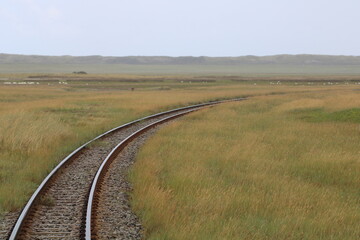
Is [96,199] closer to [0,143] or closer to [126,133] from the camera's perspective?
[0,143]

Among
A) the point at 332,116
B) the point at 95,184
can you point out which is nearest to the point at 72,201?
the point at 95,184

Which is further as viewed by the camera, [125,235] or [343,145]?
[343,145]

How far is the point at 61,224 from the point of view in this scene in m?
8.12

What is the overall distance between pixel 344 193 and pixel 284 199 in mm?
2033

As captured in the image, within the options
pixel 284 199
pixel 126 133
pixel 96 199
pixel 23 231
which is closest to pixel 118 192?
pixel 96 199

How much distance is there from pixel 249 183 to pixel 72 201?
179 inches

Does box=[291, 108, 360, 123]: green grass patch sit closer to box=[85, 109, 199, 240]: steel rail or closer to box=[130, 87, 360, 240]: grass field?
box=[130, 87, 360, 240]: grass field

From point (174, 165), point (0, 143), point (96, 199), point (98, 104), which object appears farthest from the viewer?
point (98, 104)

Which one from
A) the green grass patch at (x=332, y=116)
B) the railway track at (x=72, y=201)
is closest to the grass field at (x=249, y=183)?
the railway track at (x=72, y=201)

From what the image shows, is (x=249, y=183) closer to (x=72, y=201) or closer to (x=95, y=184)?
(x=95, y=184)

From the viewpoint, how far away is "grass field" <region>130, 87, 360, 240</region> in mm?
8352

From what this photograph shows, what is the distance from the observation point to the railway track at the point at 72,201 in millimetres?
7684

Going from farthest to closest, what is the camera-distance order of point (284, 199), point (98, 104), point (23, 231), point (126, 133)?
point (98, 104)
point (126, 133)
point (284, 199)
point (23, 231)

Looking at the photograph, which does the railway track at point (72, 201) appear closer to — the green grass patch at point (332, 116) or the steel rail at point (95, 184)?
the steel rail at point (95, 184)
